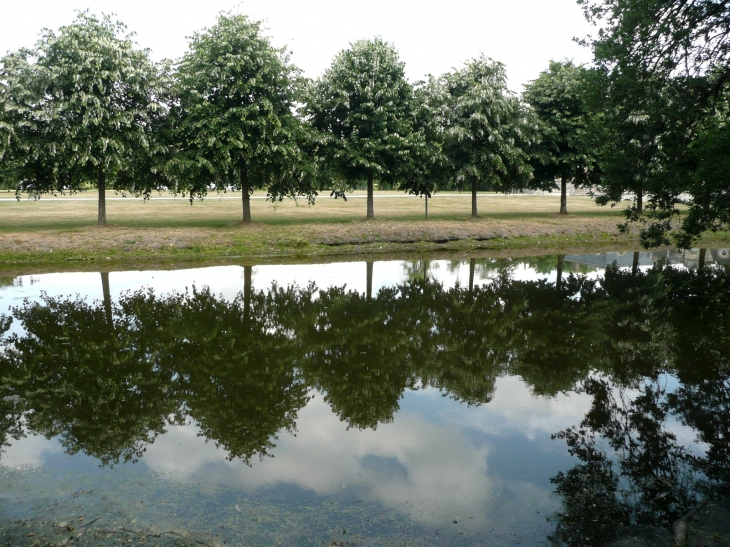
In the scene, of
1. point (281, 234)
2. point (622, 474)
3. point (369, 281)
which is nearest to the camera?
point (622, 474)

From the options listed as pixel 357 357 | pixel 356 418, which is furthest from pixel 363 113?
pixel 356 418

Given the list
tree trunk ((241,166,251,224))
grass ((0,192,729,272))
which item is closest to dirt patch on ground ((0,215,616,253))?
grass ((0,192,729,272))

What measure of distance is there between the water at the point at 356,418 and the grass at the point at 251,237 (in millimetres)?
7921

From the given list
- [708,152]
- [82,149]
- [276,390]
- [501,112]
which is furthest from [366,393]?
[501,112]

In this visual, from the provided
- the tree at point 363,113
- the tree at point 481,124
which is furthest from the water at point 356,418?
the tree at point 481,124

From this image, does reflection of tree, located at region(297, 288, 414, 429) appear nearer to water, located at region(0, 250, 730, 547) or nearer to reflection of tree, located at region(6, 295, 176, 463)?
water, located at region(0, 250, 730, 547)

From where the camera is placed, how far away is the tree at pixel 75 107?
90.9 ft

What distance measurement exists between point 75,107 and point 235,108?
271 inches

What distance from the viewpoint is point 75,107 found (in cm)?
2833

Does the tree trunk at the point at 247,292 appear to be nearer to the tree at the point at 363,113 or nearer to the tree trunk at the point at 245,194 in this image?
the tree trunk at the point at 245,194

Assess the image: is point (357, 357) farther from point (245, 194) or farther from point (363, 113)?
point (363, 113)

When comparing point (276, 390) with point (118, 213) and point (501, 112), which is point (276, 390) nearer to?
point (501, 112)

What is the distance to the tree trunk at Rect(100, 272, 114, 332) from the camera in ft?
49.2

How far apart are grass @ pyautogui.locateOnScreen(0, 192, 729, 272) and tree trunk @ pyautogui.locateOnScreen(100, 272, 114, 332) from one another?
250cm
